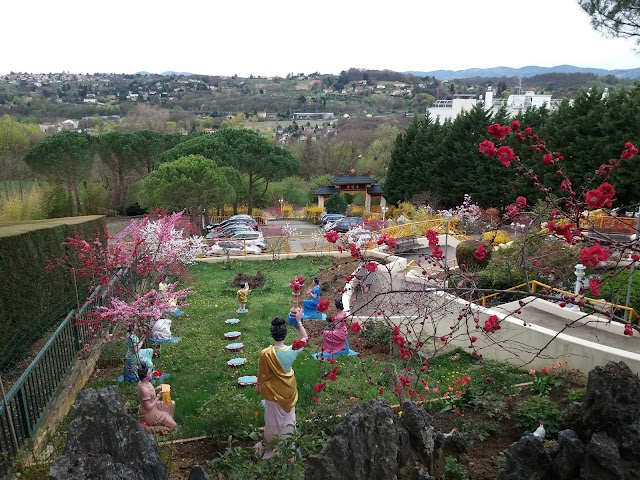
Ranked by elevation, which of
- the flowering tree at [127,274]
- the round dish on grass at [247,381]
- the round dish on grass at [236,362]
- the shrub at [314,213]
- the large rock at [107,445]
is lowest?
the shrub at [314,213]

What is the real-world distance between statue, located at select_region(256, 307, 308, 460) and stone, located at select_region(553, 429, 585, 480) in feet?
8.30

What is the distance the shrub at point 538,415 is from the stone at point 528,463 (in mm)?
1632

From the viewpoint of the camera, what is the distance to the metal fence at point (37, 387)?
498cm

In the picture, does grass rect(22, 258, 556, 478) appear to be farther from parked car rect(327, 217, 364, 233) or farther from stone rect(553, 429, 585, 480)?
parked car rect(327, 217, 364, 233)

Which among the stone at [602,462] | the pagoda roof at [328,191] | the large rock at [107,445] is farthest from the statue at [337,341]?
the pagoda roof at [328,191]

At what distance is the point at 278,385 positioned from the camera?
204 inches

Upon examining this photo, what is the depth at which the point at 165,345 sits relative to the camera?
979 cm

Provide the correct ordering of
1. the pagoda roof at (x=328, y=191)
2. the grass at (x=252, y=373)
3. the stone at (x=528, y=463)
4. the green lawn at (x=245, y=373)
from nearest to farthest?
1. the stone at (x=528, y=463)
2. the grass at (x=252, y=373)
3. the green lawn at (x=245, y=373)
4. the pagoda roof at (x=328, y=191)

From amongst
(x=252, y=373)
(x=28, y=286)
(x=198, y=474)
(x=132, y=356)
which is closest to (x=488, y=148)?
(x=198, y=474)

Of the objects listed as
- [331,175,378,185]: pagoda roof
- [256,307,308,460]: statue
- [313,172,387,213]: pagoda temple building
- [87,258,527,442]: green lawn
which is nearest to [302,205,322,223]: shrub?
[313,172,387,213]: pagoda temple building

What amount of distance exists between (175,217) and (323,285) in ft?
15.5

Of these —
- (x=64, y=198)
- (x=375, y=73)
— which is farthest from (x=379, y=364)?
(x=375, y=73)

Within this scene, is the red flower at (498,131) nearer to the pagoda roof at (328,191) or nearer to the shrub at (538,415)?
the shrub at (538,415)

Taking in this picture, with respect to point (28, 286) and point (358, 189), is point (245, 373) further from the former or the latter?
point (358, 189)
